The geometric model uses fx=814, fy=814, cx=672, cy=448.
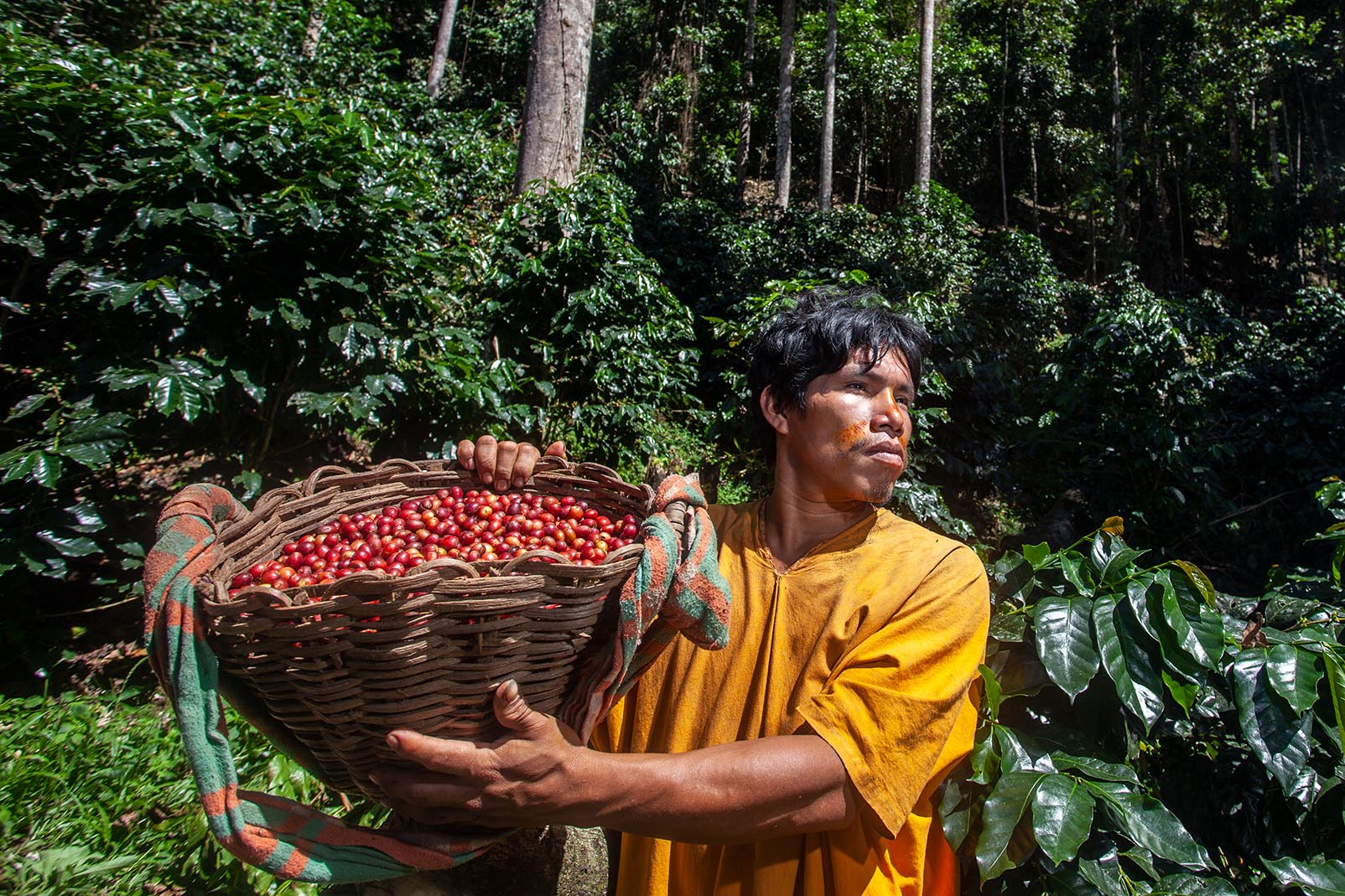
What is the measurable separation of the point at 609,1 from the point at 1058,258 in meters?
13.2

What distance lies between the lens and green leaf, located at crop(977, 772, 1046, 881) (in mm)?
1333

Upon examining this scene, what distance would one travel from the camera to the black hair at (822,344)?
1.64 meters

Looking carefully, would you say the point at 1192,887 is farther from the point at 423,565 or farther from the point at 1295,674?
the point at 423,565

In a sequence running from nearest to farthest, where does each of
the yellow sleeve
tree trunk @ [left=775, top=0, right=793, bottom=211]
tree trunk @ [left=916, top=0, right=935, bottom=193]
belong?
the yellow sleeve < tree trunk @ [left=775, top=0, right=793, bottom=211] < tree trunk @ [left=916, top=0, right=935, bottom=193]

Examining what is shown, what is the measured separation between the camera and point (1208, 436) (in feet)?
19.6

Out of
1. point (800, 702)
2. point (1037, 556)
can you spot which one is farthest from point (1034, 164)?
point (800, 702)

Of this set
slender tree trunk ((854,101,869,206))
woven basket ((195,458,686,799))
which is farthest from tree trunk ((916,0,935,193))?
woven basket ((195,458,686,799))

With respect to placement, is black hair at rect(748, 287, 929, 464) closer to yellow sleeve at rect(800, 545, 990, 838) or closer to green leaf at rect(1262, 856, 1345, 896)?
yellow sleeve at rect(800, 545, 990, 838)

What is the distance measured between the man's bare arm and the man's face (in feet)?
1.71

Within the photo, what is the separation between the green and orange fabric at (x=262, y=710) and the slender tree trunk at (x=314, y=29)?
11.1 m

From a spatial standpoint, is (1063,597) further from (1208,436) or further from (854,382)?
(1208,436)

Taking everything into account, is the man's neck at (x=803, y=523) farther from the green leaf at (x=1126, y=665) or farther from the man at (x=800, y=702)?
the green leaf at (x=1126, y=665)

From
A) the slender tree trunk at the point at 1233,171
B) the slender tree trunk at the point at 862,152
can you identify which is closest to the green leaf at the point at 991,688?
the slender tree trunk at the point at 862,152

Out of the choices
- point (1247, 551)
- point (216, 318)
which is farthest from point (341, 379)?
point (1247, 551)
